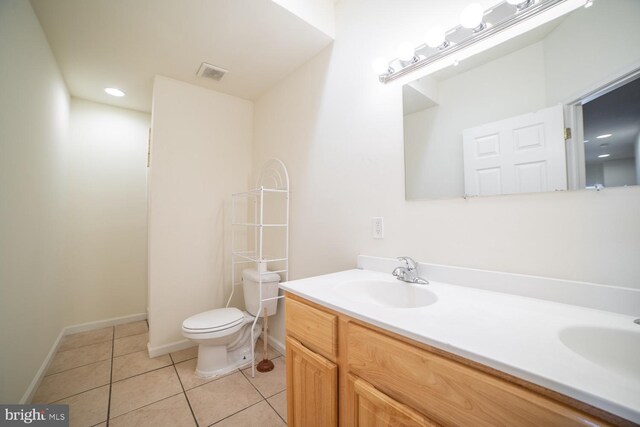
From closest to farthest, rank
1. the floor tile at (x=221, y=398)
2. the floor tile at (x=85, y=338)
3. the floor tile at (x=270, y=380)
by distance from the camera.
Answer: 1. the floor tile at (x=221, y=398)
2. the floor tile at (x=270, y=380)
3. the floor tile at (x=85, y=338)

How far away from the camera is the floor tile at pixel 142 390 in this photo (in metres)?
1.52

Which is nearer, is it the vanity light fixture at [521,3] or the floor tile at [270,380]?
the vanity light fixture at [521,3]

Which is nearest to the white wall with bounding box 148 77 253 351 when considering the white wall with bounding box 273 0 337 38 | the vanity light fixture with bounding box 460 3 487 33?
the white wall with bounding box 273 0 337 38

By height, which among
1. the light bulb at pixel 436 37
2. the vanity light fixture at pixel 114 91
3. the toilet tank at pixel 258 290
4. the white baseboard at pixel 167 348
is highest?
the vanity light fixture at pixel 114 91

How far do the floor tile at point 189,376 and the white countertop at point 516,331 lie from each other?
4.35ft

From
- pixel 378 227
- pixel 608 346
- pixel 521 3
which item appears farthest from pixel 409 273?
pixel 521 3

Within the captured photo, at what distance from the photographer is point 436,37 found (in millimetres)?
1132

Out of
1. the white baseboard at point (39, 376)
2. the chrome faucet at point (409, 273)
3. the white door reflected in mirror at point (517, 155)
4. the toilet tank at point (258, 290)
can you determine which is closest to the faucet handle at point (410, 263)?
the chrome faucet at point (409, 273)

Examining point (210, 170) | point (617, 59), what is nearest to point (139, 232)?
point (210, 170)

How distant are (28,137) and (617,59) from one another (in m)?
2.89

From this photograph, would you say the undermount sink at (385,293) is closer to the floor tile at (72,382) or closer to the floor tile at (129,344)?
the floor tile at (72,382)

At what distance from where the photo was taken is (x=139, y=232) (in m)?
2.89

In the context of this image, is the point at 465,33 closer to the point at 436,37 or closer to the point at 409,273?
the point at 436,37

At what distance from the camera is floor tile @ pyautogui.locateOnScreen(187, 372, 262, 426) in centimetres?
145
